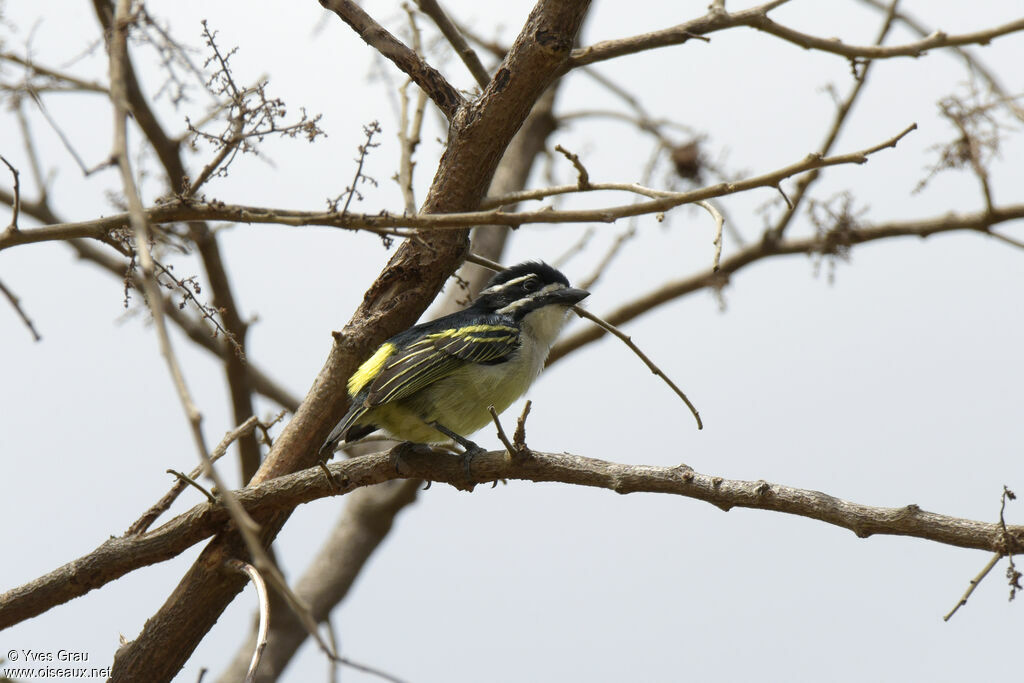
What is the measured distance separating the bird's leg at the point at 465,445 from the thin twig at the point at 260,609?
1101 mm

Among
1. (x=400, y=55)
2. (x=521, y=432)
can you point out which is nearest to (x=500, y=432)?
(x=521, y=432)

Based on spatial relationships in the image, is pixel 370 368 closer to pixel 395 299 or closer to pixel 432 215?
pixel 395 299

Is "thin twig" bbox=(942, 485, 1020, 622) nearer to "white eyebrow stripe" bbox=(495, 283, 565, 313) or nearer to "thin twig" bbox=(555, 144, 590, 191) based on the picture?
"thin twig" bbox=(555, 144, 590, 191)

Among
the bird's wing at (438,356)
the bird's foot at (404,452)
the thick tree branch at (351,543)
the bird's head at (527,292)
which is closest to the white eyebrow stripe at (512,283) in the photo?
the bird's head at (527,292)

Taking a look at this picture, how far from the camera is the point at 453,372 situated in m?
5.66

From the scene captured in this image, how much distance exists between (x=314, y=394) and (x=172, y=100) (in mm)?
1863

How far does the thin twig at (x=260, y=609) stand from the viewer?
3639 mm

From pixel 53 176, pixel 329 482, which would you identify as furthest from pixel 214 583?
pixel 53 176

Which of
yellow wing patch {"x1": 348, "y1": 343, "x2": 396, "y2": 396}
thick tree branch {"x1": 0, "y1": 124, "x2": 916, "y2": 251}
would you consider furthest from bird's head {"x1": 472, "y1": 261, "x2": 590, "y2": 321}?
thick tree branch {"x1": 0, "y1": 124, "x2": 916, "y2": 251}

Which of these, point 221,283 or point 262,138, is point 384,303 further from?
point 221,283

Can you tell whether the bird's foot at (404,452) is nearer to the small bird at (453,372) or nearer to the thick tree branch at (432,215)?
the small bird at (453,372)

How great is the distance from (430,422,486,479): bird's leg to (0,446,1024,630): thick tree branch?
0.04 meters

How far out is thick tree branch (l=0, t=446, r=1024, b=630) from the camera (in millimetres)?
3510

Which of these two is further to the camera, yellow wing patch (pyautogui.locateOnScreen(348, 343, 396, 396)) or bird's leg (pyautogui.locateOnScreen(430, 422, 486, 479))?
yellow wing patch (pyautogui.locateOnScreen(348, 343, 396, 396))
